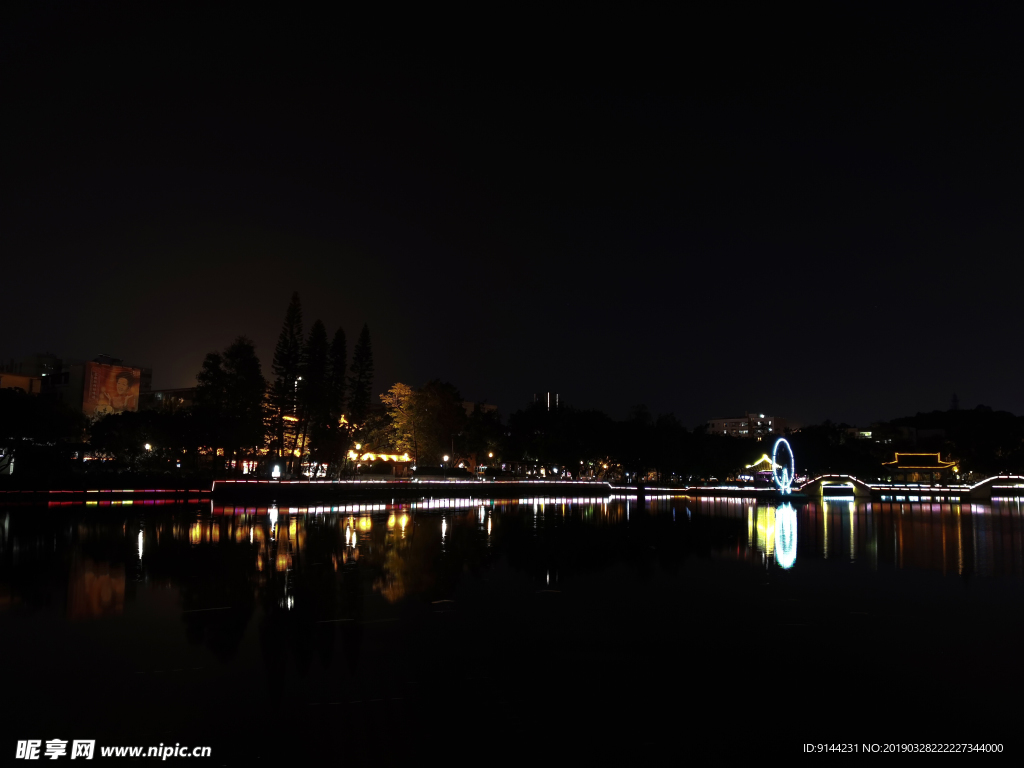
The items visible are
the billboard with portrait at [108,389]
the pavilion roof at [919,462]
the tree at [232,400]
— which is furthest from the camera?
the pavilion roof at [919,462]

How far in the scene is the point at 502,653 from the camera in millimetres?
6613

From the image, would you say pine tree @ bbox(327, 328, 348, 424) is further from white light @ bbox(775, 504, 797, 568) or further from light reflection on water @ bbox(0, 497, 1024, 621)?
white light @ bbox(775, 504, 797, 568)

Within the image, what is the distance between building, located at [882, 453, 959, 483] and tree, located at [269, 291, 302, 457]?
75592 millimetres

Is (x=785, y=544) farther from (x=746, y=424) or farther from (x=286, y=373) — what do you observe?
(x=746, y=424)

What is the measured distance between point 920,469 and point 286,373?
81.7m

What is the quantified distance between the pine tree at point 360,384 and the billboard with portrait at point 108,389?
3891 centimetres

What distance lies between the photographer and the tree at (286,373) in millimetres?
52987

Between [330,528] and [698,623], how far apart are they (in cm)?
1475

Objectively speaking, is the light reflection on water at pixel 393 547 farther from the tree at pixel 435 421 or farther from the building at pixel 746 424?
the building at pixel 746 424

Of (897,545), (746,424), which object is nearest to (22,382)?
(897,545)

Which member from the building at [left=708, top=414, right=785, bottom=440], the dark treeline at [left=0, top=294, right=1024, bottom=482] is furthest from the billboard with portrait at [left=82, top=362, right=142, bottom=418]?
the building at [left=708, top=414, right=785, bottom=440]

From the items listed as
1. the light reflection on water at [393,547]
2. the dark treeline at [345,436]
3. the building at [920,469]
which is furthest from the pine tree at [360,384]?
the building at [920,469]

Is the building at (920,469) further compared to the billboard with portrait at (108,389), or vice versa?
the building at (920,469)

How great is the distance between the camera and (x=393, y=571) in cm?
1170
